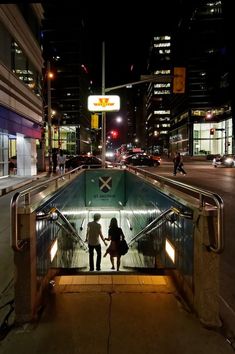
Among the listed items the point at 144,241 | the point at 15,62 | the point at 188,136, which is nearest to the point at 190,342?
the point at 144,241

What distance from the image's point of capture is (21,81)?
2498 centimetres

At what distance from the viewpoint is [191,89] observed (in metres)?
100

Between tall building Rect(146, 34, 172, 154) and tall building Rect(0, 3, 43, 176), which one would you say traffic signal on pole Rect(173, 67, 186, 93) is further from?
tall building Rect(146, 34, 172, 154)

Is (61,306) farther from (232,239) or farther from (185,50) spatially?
(185,50)

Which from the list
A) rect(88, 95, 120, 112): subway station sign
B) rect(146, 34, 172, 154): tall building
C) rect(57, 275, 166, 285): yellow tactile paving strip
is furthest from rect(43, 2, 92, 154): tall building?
rect(57, 275, 166, 285): yellow tactile paving strip

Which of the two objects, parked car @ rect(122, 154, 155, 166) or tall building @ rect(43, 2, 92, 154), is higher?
tall building @ rect(43, 2, 92, 154)

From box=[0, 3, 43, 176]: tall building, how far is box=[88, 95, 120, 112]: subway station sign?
4546 millimetres

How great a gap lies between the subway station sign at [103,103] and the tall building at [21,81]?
455 centimetres

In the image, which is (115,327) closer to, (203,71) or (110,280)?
(110,280)

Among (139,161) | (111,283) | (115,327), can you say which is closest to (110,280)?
(111,283)

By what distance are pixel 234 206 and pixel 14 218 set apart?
1023 cm

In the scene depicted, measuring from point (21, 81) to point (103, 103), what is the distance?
548cm

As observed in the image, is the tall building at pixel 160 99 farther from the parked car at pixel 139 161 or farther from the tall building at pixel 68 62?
the parked car at pixel 139 161

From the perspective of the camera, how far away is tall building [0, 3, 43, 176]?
819 inches
